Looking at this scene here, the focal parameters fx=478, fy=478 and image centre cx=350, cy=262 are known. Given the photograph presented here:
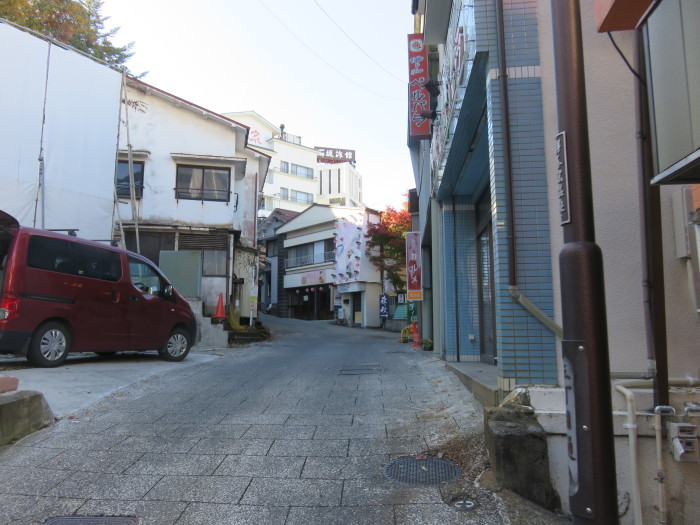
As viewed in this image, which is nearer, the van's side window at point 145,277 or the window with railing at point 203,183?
the van's side window at point 145,277

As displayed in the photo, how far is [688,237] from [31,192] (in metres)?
13.0

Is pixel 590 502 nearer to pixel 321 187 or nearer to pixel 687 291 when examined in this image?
pixel 687 291

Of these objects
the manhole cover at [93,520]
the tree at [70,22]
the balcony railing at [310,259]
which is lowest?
the manhole cover at [93,520]

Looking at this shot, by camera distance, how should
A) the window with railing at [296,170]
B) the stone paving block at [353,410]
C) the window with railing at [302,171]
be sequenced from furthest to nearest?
1. the window with railing at [302,171]
2. the window with railing at [296,170]
3. the stone paving block at [353,410]

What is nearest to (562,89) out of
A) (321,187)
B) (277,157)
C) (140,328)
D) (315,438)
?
(315,438)

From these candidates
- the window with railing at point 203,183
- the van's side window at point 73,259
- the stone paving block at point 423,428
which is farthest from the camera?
the window with railing at point 203,183

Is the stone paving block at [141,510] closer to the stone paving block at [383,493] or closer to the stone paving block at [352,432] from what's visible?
the stone paving block at [383,493]

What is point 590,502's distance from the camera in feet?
6.06

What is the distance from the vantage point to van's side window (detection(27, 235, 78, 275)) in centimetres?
670

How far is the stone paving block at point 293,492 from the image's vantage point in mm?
3035

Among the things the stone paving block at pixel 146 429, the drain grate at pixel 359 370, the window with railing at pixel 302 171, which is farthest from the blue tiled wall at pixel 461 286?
the window with railing at pixel 302 171

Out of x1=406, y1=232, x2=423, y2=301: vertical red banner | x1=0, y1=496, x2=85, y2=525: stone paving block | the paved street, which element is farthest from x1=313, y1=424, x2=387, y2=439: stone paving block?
x1=406, y1=232, x2=423, y2=301: vertical red banner

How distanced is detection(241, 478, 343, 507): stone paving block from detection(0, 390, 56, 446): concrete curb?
2.26 meters

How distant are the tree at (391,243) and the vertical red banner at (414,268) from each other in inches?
459
